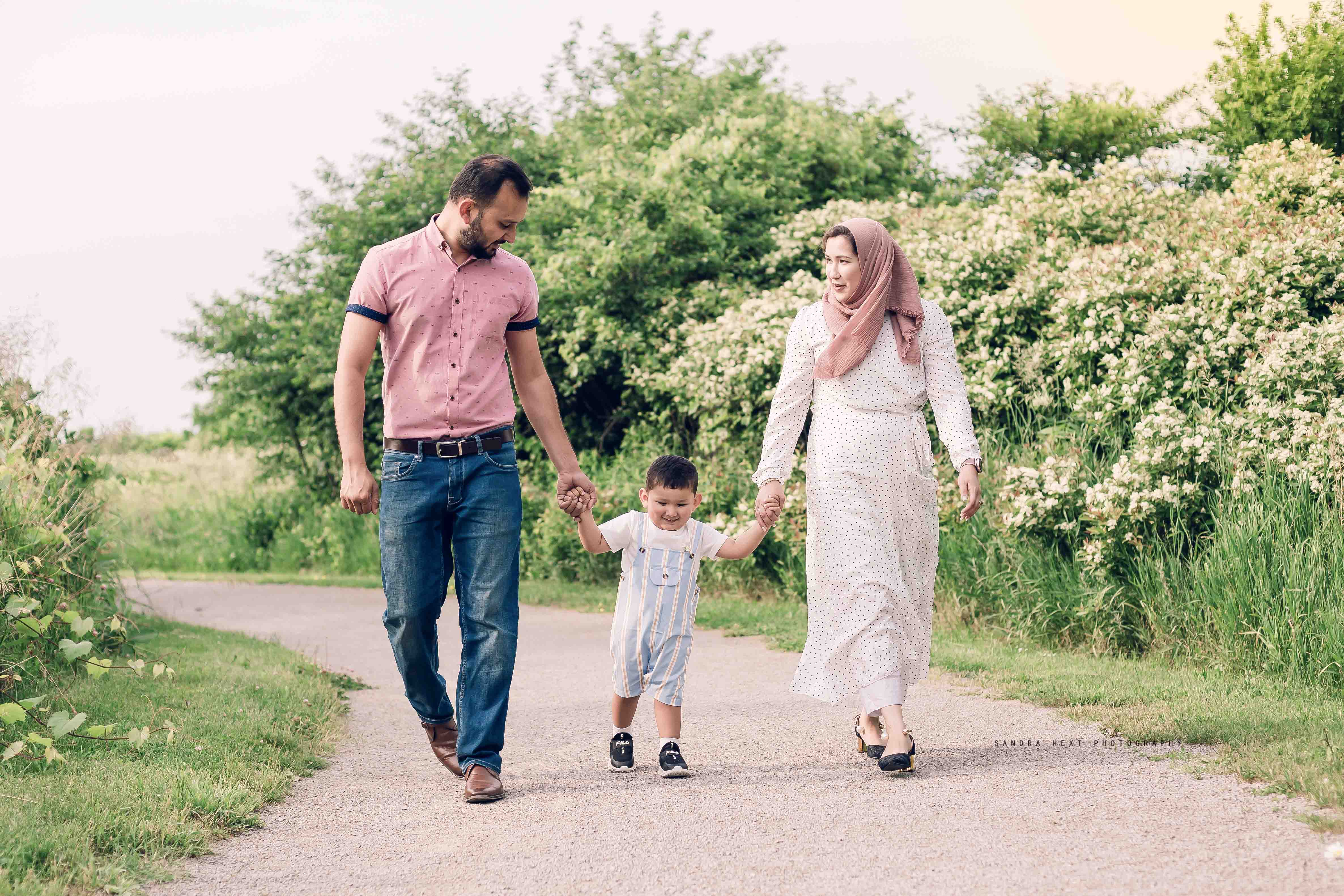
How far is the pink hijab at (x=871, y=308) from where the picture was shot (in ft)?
16.1

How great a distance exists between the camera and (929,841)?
3756 mm

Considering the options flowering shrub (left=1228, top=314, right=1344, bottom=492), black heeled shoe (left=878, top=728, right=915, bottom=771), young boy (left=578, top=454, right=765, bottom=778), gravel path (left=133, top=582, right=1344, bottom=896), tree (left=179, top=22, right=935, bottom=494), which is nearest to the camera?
gravel path (left=133, top=582, right=1344, bottom=896)

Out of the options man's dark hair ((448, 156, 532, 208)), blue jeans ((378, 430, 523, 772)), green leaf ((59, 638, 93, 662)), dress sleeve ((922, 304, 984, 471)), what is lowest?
green leaf ((59, 638, 93, 662))

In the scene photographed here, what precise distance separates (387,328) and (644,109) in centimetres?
1113

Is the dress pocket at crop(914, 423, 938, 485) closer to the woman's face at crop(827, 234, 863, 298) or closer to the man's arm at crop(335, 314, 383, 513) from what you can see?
the woman's face at crop(827, 234, 863, 298)

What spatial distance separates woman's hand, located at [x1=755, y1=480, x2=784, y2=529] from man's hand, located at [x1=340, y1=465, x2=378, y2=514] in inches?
55.7

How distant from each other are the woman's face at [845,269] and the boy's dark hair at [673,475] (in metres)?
0.92

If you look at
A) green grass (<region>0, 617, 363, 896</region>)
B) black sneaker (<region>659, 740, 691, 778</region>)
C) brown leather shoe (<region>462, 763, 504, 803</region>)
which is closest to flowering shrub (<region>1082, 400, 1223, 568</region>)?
black sneaker (<region>659, 740, 691, 778</region>)

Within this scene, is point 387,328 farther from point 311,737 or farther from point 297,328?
point 297,328

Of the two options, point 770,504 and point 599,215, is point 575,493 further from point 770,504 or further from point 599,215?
point 599,215

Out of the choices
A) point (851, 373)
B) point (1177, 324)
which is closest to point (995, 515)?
point (1177, 324)

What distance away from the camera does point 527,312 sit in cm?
482

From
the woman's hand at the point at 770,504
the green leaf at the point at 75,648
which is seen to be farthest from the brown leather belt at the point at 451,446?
the green leaf at the point at 75,648

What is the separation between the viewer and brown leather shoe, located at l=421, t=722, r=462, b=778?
489cm
